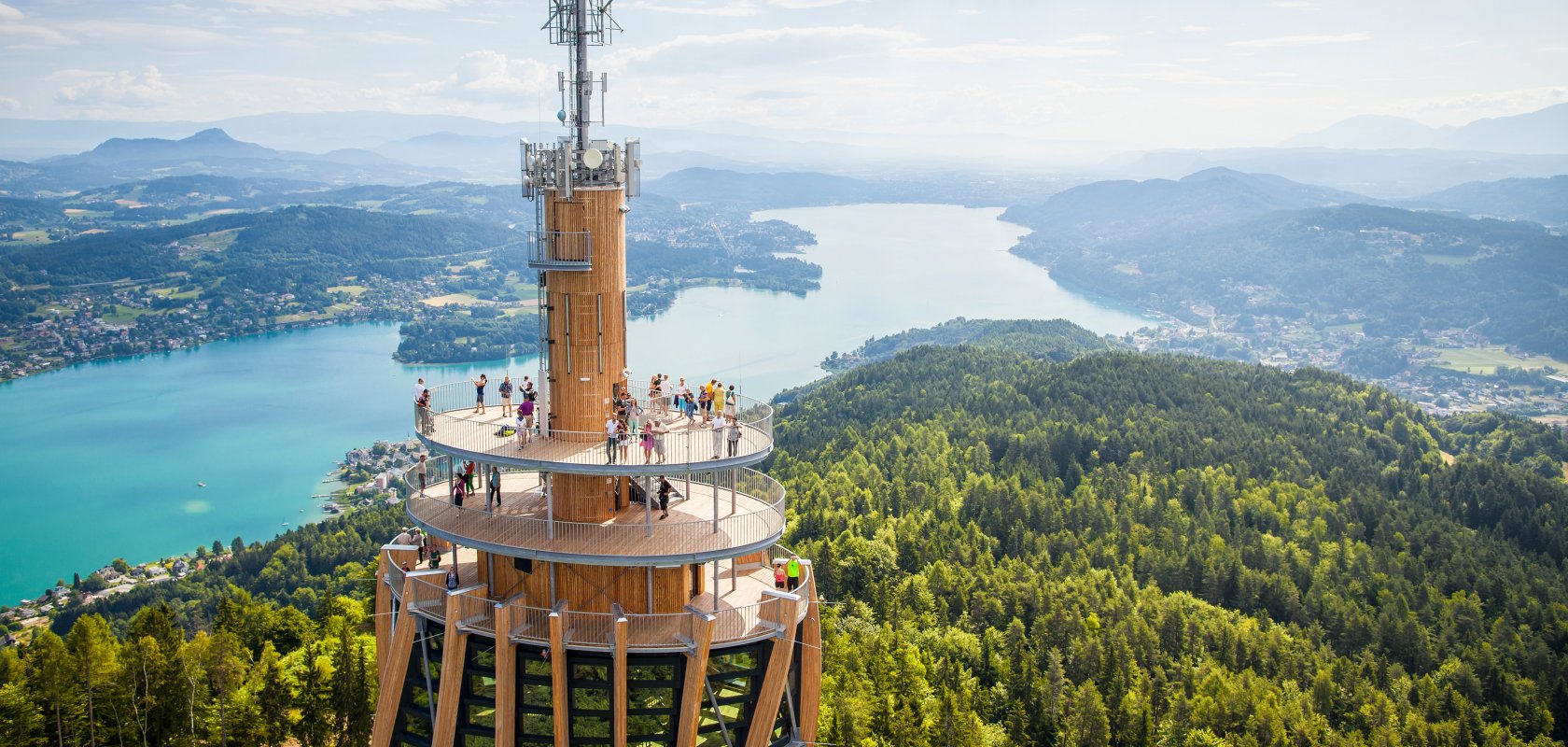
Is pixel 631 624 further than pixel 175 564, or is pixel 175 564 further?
pixel 175 564

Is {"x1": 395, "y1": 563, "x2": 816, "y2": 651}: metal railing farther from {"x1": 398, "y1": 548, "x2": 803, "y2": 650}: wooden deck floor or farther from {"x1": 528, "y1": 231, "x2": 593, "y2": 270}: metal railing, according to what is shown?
{"x1": 528, "y1": 231, "x2": 593, "y2": 270}: metal railing

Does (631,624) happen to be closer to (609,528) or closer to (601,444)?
(609,528)

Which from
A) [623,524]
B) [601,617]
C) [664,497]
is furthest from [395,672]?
[664,497]

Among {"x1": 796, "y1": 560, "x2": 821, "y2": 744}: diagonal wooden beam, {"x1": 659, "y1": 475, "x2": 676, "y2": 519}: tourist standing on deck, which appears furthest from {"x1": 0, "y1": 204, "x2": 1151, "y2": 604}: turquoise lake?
{"x1": 796, "y1": 560, "x2": 821, "y2": 744}: diagonal wooden beam

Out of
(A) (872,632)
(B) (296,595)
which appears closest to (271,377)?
(B) (296,595)

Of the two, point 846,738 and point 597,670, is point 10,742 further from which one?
point 846,738

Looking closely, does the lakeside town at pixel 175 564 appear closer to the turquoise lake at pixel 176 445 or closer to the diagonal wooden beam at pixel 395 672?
the turquoise lake at pixel 176 445
